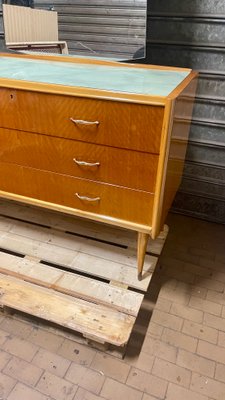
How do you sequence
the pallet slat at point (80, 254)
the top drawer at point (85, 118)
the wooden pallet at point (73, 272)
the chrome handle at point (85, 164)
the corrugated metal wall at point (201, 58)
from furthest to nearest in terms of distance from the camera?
1. the corrugated metal wall at point (201, 58)
2. the pallet slat at point (80, 254)
3. the wooden pallet at point (73, 272)
4. the chrome handle at point (85, 164)
5. the top drawer at point (85, 118)

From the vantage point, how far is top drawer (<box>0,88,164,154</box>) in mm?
949

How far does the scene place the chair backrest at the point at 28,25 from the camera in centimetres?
156

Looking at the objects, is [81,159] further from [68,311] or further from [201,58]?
[201,58]

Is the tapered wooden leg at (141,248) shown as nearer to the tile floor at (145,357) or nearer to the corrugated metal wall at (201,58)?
the tile floor at (145,357)

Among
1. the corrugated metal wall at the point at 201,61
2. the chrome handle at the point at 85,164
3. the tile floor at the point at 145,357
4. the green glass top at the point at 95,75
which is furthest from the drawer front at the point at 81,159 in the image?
the corrugated metal wall at the point at 201,61

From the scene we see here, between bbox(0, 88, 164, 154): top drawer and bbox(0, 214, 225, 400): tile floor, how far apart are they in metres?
0.78

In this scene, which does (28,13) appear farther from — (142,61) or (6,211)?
(6,211)

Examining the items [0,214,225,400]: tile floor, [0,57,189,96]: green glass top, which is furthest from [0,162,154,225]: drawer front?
[0,214,225,400]: tile floor

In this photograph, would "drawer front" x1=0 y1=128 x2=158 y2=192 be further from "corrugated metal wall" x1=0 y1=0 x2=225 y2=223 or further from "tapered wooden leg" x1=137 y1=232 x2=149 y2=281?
"corrugated metal wall" x1=0 y1=0 x2=225 y2=223

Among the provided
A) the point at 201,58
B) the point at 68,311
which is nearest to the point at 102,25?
the point at 201,58

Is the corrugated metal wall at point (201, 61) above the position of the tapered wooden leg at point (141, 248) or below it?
above

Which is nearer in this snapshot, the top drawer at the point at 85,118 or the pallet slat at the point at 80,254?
the top drawer at the point at 85,118

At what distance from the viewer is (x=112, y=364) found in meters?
1.17

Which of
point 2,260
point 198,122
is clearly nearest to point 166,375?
A: point 2,260
